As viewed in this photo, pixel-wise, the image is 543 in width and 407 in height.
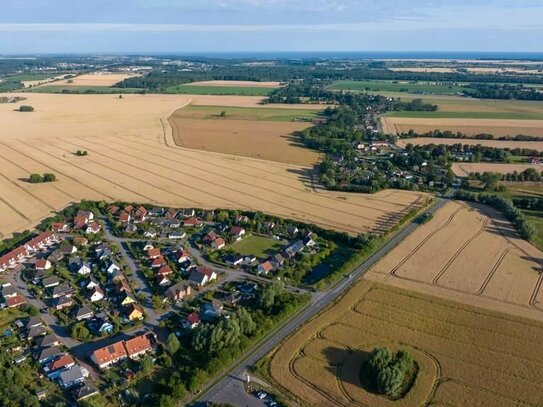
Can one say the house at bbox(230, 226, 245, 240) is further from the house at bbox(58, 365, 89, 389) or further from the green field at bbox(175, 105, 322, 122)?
the green field at bbox(175, 105, 322, 122)

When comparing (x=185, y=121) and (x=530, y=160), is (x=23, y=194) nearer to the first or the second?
(x=185, y=121)

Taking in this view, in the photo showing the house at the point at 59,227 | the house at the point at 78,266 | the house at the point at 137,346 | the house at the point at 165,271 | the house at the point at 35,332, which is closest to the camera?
the house at the point at 137,346

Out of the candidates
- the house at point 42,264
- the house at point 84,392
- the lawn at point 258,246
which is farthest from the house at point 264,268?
the house at point 42,264

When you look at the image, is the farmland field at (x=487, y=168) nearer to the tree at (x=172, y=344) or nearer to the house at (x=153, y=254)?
the house at (x=153, y=254)

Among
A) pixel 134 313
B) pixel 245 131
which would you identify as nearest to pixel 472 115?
pixel 245 131

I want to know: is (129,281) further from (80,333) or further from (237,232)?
(237,232)

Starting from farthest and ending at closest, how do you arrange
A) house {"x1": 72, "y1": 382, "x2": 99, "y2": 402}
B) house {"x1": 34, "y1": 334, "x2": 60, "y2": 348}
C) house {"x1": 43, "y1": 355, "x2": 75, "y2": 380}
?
house {"x1": 34, "y1": 334, "x2": 60, "y2": 348}
house {"x1": 43, "y1": 355, "x2": 75, "y2": 380}
house {"x1": 72, "y1": 382, "x2": 99, "y2": 402}

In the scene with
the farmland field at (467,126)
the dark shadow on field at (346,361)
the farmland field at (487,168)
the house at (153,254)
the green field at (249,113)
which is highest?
the green field at (249,113)

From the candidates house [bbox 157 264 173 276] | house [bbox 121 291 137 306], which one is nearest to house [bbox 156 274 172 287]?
house [bbox 157 264 173 276]
